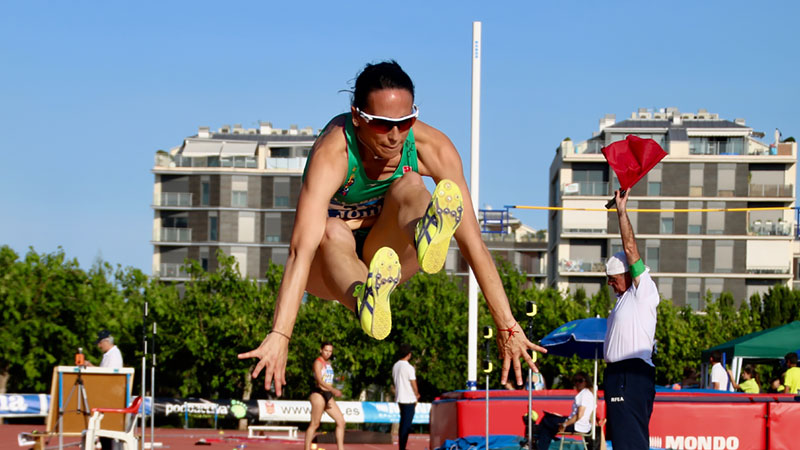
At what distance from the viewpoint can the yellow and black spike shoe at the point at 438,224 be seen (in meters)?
5.17

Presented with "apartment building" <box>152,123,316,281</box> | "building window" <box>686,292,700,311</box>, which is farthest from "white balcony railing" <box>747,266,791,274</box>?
"apartment building" <box>152,123,316,281</box>

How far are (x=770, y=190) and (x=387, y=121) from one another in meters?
66.5

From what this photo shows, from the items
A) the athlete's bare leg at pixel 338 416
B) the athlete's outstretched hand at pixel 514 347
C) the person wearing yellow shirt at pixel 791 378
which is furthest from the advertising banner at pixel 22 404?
the athlete's outstretched hand at pixel 514 347

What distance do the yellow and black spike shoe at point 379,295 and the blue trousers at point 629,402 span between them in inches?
134

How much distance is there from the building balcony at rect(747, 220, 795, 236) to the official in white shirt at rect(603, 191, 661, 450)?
62.5m

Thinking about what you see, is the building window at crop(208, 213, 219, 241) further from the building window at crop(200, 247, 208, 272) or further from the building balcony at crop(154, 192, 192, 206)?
the building balcony at crop(154, 192, 192, 206)

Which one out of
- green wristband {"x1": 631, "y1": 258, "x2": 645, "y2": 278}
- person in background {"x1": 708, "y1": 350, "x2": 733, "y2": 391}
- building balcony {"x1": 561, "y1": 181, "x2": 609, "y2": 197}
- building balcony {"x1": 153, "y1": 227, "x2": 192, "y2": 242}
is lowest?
person in background {"x1": 708, "y1": 350, "x2": 733, "y2": 391}

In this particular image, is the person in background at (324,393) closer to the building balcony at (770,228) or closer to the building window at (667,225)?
the building window at (667,225)

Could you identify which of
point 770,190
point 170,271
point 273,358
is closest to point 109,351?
point 273,358

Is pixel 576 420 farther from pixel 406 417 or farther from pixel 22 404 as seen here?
pixel 22 404

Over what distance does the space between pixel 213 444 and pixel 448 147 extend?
55.4 feet

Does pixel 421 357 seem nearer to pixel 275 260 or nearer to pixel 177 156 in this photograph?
pixel 275 260

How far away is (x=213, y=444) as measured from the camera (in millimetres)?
21453

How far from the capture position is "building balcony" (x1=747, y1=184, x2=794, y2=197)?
221 feet
